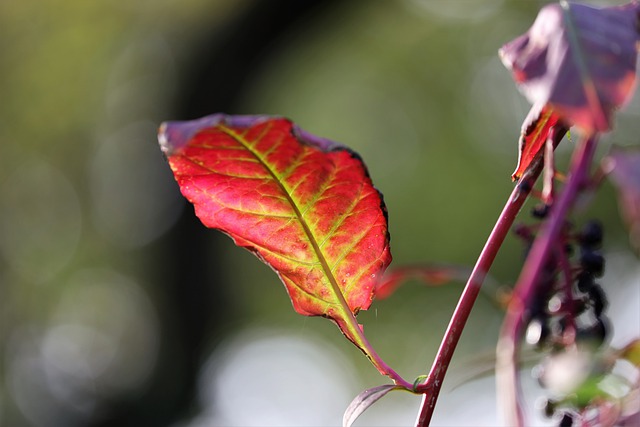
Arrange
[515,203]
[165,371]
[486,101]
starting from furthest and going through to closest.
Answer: [486,101] < [165,371] < [515,203]

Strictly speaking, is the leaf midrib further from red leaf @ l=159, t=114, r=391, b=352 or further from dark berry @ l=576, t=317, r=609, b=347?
dark berry @ l=576, t=317, r=609, b=347

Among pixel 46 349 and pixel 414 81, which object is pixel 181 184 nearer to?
pixel 46 349

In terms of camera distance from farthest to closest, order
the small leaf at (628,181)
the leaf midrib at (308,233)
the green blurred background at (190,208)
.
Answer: the green blurred background at (190,208)
the leaf midrib at (308,233)
the small leaf at (628,181)

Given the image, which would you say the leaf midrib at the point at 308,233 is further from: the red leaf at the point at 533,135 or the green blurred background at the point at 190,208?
the green blurred background at the point at 190,208

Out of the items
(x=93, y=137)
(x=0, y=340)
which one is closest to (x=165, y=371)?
(x=0, y=340)

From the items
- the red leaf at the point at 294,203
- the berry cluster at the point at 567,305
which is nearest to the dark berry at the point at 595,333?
the berry cluster at the point at 567,305

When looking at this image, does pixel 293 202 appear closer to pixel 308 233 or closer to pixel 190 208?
pixel 308 233
